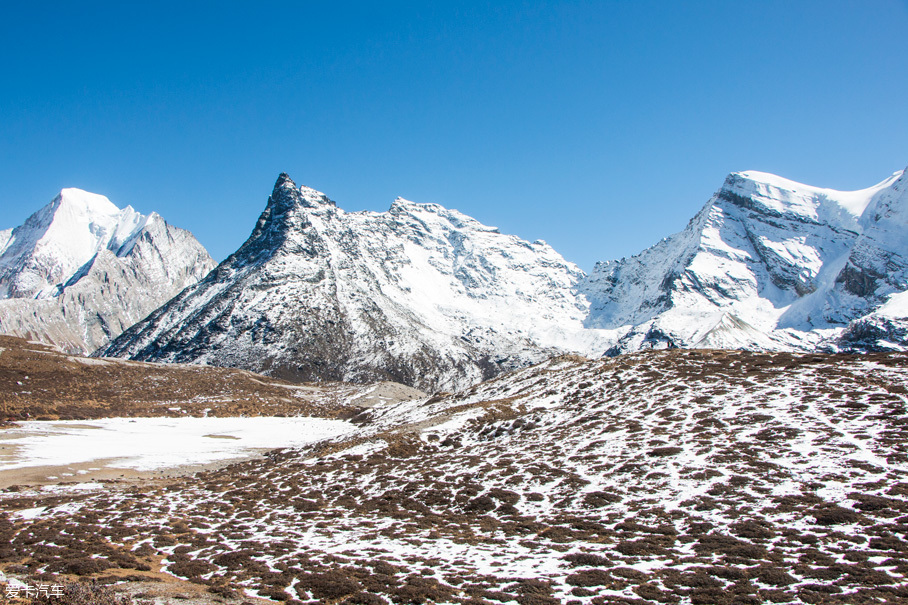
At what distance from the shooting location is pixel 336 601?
15.4 m

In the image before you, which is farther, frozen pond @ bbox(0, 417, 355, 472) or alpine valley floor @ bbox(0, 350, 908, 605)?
frozen pond @ bbox(0, 417, 355, 472)

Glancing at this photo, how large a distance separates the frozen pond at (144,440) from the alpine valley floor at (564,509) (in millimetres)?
10622

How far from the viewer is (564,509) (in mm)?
24828

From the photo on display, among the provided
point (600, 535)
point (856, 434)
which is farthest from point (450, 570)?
point (856, 434)

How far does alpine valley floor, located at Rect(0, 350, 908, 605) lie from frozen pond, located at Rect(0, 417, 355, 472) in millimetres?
10622

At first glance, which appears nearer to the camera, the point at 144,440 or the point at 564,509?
the point at 564,509

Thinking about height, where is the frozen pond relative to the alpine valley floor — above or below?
below

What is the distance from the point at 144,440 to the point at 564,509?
190ft

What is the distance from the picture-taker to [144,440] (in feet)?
197

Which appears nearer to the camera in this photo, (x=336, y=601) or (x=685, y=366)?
(x=336, y=601)

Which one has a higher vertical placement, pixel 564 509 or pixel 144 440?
pixel 564 509

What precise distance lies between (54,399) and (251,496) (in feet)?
241

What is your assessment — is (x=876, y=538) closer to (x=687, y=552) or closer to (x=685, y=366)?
(x=687, y=552)

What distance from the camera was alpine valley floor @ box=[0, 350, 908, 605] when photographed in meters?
16.1
